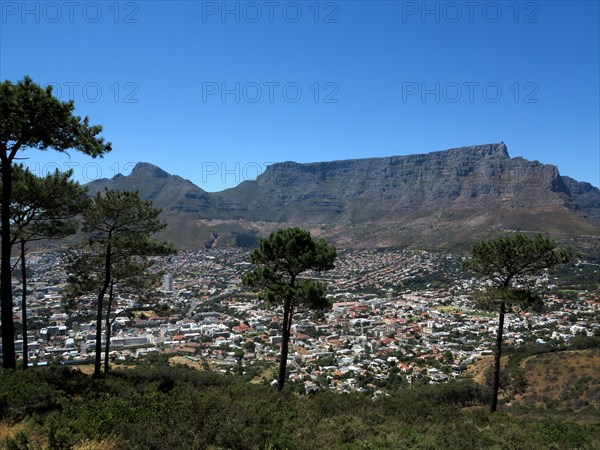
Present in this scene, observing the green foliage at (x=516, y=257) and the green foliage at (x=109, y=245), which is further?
the green foliage at (x=516, y=257)

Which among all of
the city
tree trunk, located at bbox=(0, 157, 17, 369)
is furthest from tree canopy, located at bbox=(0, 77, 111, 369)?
the city

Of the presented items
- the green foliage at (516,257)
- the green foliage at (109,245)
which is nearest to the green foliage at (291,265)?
the green foliage at (109,245)

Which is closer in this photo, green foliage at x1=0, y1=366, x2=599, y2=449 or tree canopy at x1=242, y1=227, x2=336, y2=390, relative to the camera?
green foliage at x1=0, y1=366, x2=599, y2=449

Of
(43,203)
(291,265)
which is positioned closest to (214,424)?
(291,265)

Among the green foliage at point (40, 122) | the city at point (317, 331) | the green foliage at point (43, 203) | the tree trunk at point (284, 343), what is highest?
the green foliage at point (40, 122)

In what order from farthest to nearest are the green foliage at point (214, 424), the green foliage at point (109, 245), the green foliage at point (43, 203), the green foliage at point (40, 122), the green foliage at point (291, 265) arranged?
the green foliage at point (291, 265) < the green foliage at point (109, 245) < the green foliage at point (43, 203) < the green foliage at point (40, 122) < the green foliage at point (214, 424)

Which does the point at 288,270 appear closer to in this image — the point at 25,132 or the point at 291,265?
the point at 291,265

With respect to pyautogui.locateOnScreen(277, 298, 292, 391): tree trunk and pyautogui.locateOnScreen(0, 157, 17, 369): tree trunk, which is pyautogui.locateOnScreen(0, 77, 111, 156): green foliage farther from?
pyautogui.locateOnScreen(277, 298, 292, 391): tree trunk

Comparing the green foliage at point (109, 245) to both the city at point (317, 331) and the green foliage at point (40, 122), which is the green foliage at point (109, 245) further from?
the green foliage at point (40, 122)

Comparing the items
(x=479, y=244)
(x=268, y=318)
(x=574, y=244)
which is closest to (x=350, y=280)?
(x=268, y=318)

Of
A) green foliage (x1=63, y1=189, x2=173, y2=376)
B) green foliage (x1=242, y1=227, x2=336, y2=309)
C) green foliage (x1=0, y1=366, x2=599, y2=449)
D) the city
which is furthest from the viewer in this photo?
the city

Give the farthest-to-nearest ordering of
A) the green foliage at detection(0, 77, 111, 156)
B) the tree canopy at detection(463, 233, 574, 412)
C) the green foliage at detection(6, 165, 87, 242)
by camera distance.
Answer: the tree canopy at detection(463, 233, 574, 412)
the green foliage at detection(6, 165, 87, 242)
the green foliage at detection(0, 77, 111, 156)
